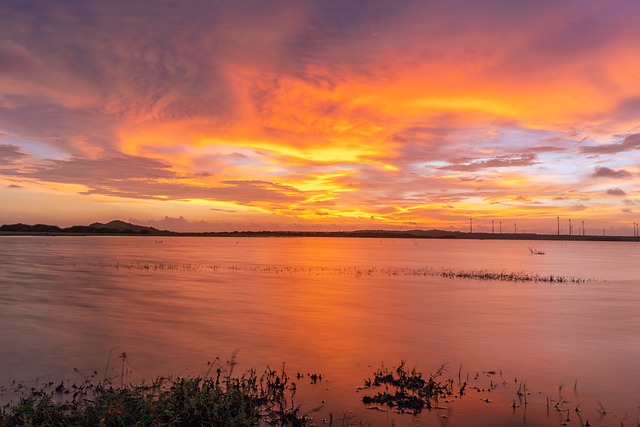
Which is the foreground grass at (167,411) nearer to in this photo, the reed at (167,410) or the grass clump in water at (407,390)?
the reed at (167,410)

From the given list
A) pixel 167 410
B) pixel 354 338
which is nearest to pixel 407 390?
pixel 167 410

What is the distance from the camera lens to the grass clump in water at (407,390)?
38.9ft

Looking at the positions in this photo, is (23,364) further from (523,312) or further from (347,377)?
(523,312)

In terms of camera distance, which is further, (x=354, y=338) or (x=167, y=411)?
(x=354, y=338)

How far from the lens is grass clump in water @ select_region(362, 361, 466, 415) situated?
11852 millimetres

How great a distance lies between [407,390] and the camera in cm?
1302

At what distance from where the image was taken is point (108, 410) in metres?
9.09

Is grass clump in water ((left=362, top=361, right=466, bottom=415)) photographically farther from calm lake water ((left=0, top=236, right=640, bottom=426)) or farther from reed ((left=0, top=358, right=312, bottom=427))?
reed ((left=0, top=358, right=312, bottom=427))

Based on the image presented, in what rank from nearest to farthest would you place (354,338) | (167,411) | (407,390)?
(167,411) < (407,390) < (354,338)

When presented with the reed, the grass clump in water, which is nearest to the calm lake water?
the grass clump in water

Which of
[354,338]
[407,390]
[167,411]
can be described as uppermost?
[167,411]

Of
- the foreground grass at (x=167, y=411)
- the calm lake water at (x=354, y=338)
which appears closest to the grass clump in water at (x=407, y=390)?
the calm lake water at (x=354, y=338)

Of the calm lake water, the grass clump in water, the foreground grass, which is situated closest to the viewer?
the foreground grass

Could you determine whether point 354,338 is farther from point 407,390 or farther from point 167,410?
point 167,410
